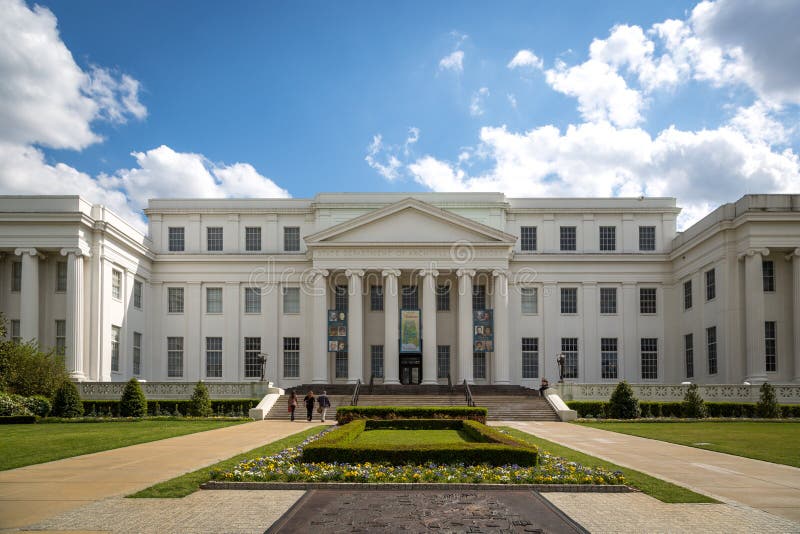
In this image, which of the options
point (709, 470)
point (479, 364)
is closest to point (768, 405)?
point (479, 364)

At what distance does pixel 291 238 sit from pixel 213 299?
23.7ft

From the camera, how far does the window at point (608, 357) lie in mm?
54875

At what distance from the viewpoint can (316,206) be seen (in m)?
56.3

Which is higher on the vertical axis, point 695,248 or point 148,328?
point 695,248

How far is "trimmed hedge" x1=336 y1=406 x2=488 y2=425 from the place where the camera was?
32719 millimetres

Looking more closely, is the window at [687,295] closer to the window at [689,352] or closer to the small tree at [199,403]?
the window at [689,352]

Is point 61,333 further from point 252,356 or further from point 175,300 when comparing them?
point 252,356

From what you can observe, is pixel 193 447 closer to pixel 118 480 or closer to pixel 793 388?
pixel 118 480

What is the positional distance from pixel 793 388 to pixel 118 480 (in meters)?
37.7

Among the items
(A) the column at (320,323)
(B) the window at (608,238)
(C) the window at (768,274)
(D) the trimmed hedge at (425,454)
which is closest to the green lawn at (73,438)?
(D) the trimmed hedge at (425,454)

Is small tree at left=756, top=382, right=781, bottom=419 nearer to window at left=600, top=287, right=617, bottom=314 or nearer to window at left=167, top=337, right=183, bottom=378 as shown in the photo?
window at left=600, top=287, right=617, bottom=314

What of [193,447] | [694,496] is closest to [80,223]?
[193,447]

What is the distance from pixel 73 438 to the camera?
2492cm

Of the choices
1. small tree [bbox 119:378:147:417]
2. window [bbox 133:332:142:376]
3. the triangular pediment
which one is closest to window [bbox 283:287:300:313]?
the triangular pediment
